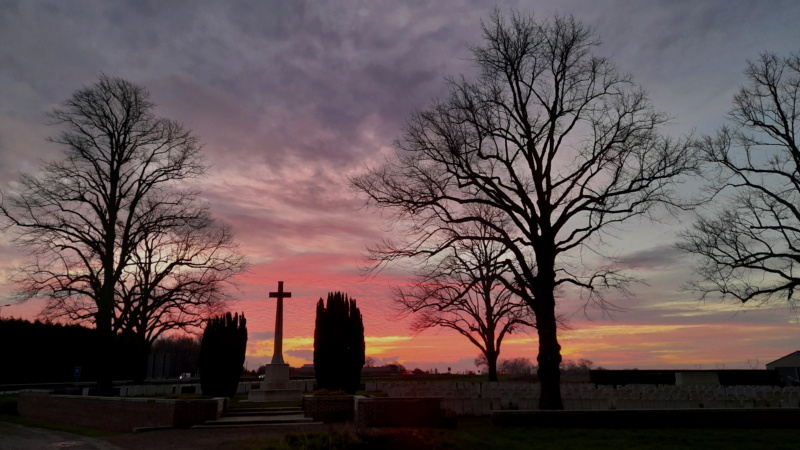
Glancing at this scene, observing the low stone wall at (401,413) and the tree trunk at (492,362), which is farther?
the tree trunk at (492,362)

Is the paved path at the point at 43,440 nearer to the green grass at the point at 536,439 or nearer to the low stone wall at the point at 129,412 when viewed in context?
the low stone wall at the point at 129,412

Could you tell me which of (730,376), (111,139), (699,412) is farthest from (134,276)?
(730,376)

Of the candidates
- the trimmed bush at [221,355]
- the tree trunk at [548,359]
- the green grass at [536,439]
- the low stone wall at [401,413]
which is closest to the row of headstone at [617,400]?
the low stone wall at [401,413]

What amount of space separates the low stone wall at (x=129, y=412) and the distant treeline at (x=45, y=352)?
16.7 m

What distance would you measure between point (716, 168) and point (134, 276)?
32.4 m

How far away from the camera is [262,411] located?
20781 millimetres

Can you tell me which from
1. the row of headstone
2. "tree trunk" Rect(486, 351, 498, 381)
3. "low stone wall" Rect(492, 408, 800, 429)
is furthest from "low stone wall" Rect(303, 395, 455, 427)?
"tree trunk" Rect(486, 351, 498, 381)

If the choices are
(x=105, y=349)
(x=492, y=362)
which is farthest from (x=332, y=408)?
(x=492, y=362)

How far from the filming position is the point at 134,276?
32.0 meters

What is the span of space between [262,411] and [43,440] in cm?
738

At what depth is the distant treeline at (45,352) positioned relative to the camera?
39031mm

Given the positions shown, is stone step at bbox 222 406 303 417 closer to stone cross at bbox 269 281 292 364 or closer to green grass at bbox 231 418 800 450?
stone cross at bbox 269 281 292 364

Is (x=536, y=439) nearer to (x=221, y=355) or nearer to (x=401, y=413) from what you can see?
(x=401, y=413)

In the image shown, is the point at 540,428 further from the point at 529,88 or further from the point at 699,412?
the point at 529,88
